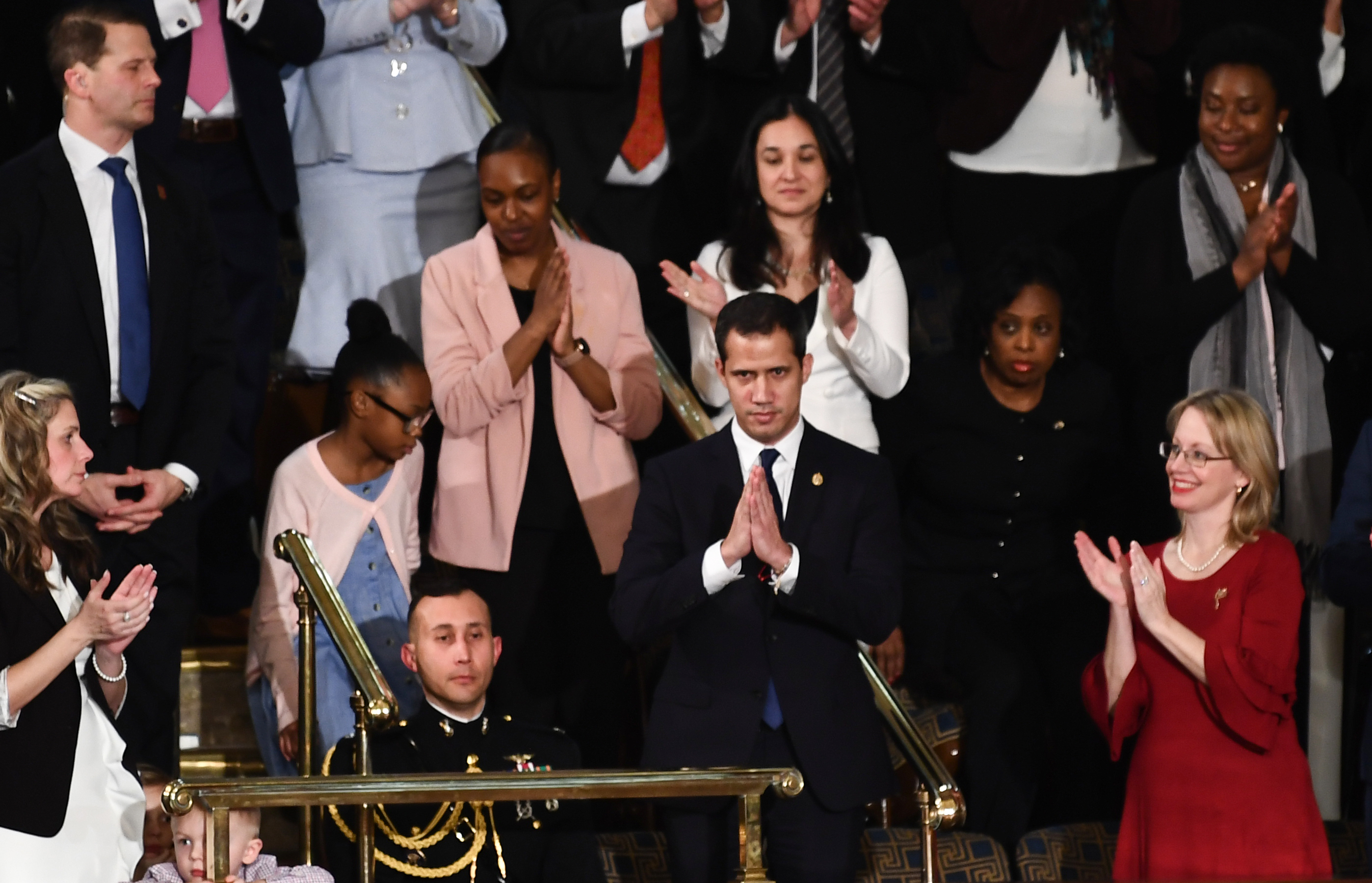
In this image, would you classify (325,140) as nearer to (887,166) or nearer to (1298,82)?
(887,166)

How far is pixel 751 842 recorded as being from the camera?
3486mm

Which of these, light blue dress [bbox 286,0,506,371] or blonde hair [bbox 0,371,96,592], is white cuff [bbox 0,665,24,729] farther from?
light blue dress [bbox 286,0,506,371]

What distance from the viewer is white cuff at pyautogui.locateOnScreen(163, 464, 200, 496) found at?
15.4ft

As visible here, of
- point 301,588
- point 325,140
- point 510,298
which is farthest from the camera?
point 325,140

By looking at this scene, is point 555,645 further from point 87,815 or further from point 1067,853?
point 87,815

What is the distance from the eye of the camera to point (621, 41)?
5.72 meters

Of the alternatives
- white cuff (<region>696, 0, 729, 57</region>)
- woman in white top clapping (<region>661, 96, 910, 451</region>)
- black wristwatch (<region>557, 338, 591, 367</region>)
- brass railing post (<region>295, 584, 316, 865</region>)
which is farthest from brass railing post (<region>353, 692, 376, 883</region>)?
white cuff (<region>696, 0, 729, 57</region>)

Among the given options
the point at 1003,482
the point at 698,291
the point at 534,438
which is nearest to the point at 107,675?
the point at 534,438

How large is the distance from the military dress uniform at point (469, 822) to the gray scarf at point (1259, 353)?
230 cm

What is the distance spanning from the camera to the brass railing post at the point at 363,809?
4.00 m

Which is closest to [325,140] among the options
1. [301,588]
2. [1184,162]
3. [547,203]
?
[547,203]

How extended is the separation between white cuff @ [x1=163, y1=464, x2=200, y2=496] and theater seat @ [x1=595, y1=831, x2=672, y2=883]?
128cm

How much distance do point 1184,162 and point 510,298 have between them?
1993mm

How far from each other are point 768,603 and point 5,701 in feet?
4.84
